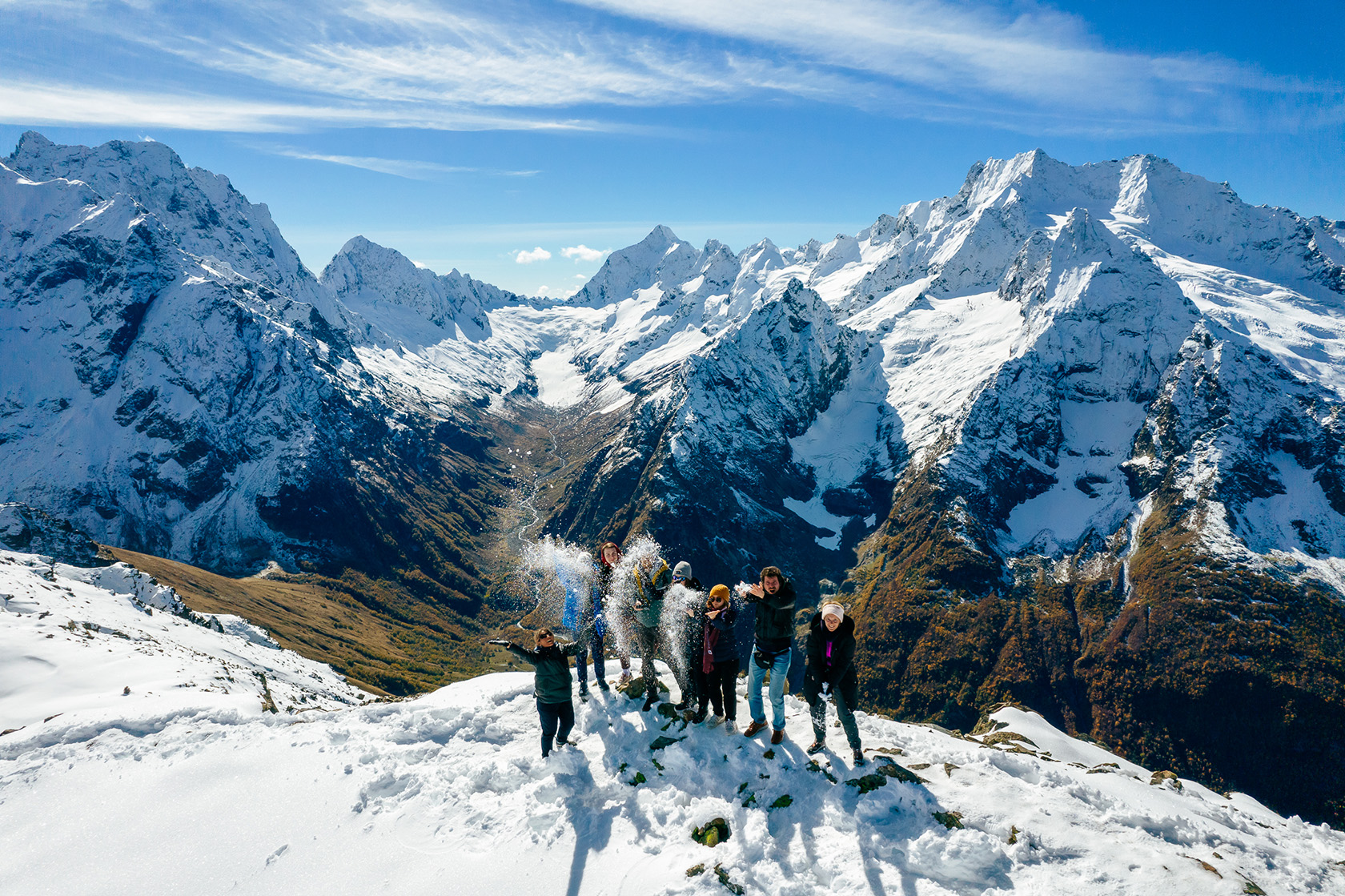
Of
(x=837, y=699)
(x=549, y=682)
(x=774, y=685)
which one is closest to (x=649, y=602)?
(x=549, y=682)

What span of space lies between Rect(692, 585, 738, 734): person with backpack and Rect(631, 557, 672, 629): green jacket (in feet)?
5.29

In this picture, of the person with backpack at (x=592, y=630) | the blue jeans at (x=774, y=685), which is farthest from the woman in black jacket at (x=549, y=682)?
the blue jeans at (x=774, y=685)

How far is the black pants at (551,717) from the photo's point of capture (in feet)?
57.0

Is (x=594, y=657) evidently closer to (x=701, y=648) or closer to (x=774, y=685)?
(x=701, y=648)

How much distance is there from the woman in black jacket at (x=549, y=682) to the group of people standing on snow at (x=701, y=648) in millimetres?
26

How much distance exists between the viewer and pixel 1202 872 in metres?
11.8

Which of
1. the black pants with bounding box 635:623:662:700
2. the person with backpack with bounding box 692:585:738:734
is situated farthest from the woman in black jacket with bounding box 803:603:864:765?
the black pants with bounding box 635:623:662:700

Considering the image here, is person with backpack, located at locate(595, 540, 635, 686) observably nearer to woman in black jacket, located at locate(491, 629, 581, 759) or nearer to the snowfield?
the snowfield

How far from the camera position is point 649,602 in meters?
19.4

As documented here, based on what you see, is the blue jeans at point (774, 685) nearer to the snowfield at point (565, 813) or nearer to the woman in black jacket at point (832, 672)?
the woman in black jacket at point (832, 672)

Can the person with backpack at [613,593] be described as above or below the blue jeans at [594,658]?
above

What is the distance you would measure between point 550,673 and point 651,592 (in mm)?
4040

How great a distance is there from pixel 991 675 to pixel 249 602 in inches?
8751

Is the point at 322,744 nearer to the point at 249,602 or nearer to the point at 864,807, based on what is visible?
the point at 864,807
